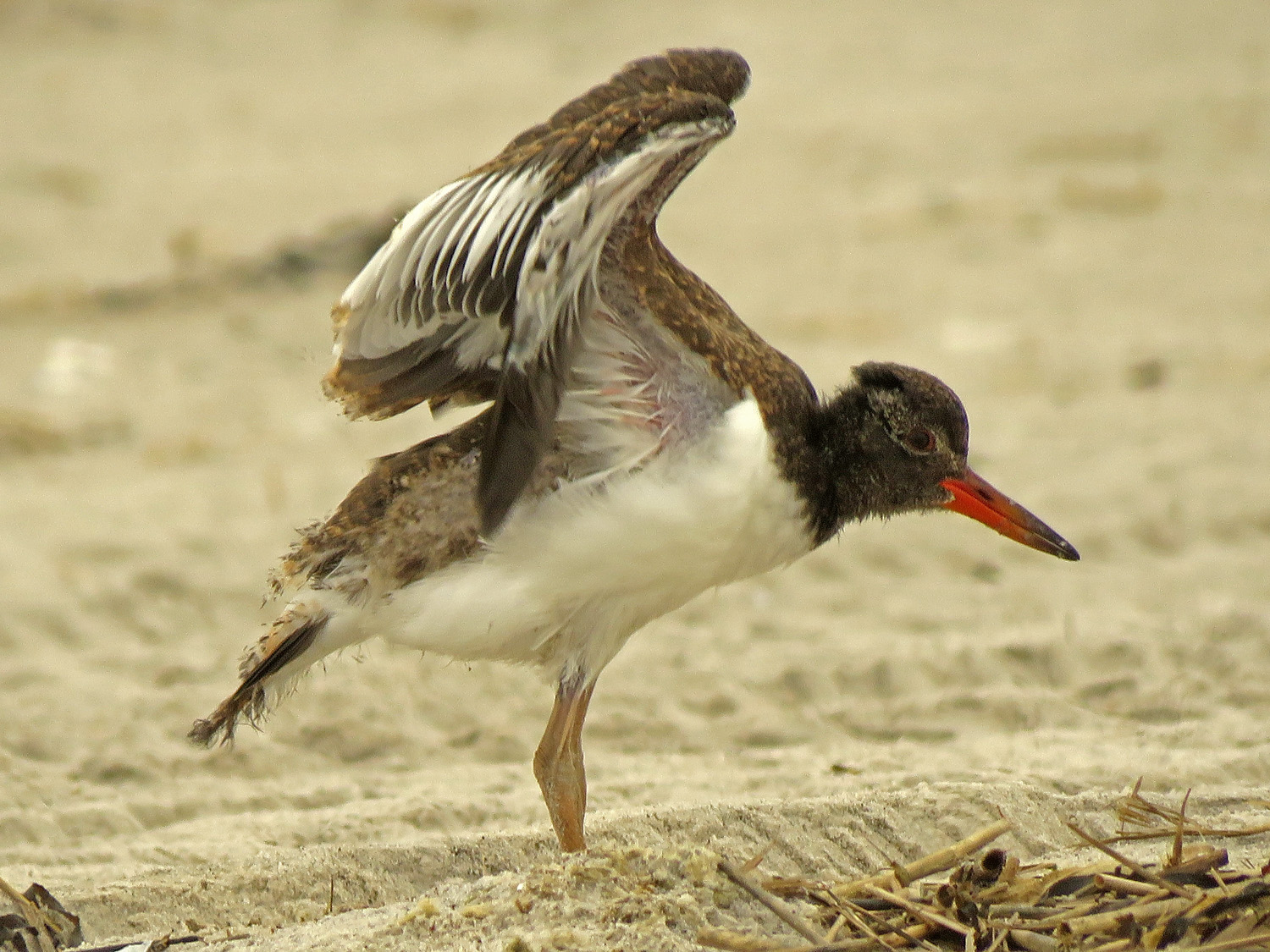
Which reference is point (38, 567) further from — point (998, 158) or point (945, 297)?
point (998, 158)

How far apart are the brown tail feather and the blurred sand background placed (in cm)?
35

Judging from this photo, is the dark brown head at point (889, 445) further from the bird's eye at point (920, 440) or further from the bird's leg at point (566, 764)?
the bird's leg at point (566, 764)

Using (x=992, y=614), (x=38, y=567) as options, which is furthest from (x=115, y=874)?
(x=992, y=614)

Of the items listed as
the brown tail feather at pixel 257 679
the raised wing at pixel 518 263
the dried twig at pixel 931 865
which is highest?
the raised wing at pixel 518 263

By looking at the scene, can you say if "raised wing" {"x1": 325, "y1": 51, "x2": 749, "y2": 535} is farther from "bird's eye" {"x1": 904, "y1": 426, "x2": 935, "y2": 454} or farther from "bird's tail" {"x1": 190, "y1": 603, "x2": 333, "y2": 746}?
"bird's eye" {"x1": 904, "y1": 426, "x2": 935, "y2": 454}

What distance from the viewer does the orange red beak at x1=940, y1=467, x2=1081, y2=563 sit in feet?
15.3

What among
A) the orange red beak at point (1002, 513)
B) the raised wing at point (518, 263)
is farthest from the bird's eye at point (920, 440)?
the raised wing at point (518, 263)

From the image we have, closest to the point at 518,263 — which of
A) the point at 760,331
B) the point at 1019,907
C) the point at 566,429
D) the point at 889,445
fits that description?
the point at 566,429

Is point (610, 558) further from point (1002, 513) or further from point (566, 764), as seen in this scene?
point (1002, 513)

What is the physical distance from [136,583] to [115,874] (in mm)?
2366

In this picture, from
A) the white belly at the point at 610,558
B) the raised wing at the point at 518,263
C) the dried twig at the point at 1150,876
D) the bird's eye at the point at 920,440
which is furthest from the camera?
the bird's eye at the point at 920,440

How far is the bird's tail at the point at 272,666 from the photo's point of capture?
4.32 meters

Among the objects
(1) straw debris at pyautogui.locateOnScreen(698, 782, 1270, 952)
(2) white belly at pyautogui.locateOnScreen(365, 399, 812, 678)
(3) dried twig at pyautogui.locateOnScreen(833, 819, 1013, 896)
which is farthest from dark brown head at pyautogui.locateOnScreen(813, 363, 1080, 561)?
(1) straw debris at pyautogui.locateOnScreen(698, 782, 1270, 952)

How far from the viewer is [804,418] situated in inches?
171
